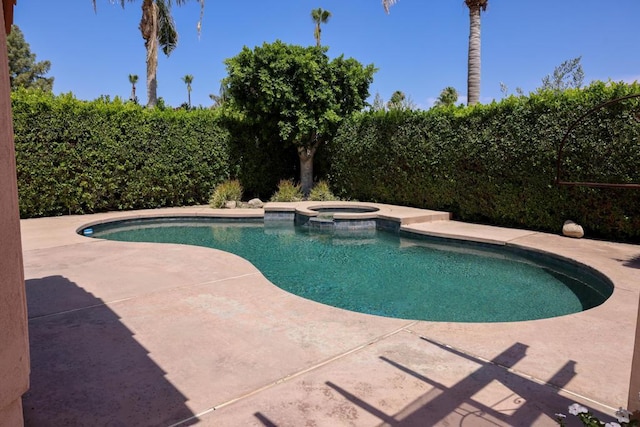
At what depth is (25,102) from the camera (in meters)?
9.91

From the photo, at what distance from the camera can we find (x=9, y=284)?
4.10 feet

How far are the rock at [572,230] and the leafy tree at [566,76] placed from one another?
20335 mm

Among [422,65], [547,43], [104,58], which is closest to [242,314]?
[547,43]

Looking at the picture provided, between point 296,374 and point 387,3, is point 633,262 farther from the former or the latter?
point 387,3

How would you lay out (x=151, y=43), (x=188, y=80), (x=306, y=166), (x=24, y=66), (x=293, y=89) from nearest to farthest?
(x=293, y=89) < (x=306, y=166) < (x=151, y=43) < (x=24, y=66) < (x=188, y=80)

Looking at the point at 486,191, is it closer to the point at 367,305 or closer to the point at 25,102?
the point at 367,305

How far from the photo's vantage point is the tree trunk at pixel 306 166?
47.7ft

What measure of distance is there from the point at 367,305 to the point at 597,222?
5.94 meters

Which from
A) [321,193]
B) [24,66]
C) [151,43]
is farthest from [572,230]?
[24,66]

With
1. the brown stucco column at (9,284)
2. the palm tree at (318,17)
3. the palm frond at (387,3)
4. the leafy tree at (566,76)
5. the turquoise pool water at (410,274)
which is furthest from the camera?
the palm tree at (318,17)

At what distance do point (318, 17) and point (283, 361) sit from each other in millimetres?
34487

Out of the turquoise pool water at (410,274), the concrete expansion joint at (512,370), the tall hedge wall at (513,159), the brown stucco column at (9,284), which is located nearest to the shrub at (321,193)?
the tall hedge wall at (513,159)

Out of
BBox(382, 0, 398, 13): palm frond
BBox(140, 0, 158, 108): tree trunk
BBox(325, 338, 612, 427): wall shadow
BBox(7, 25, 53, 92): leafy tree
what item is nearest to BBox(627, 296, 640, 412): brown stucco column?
BBox(325, 338, 612, 427): wall shadow

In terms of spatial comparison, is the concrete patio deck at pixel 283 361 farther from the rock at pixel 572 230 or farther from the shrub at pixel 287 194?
the shrub at pixel 287 194
